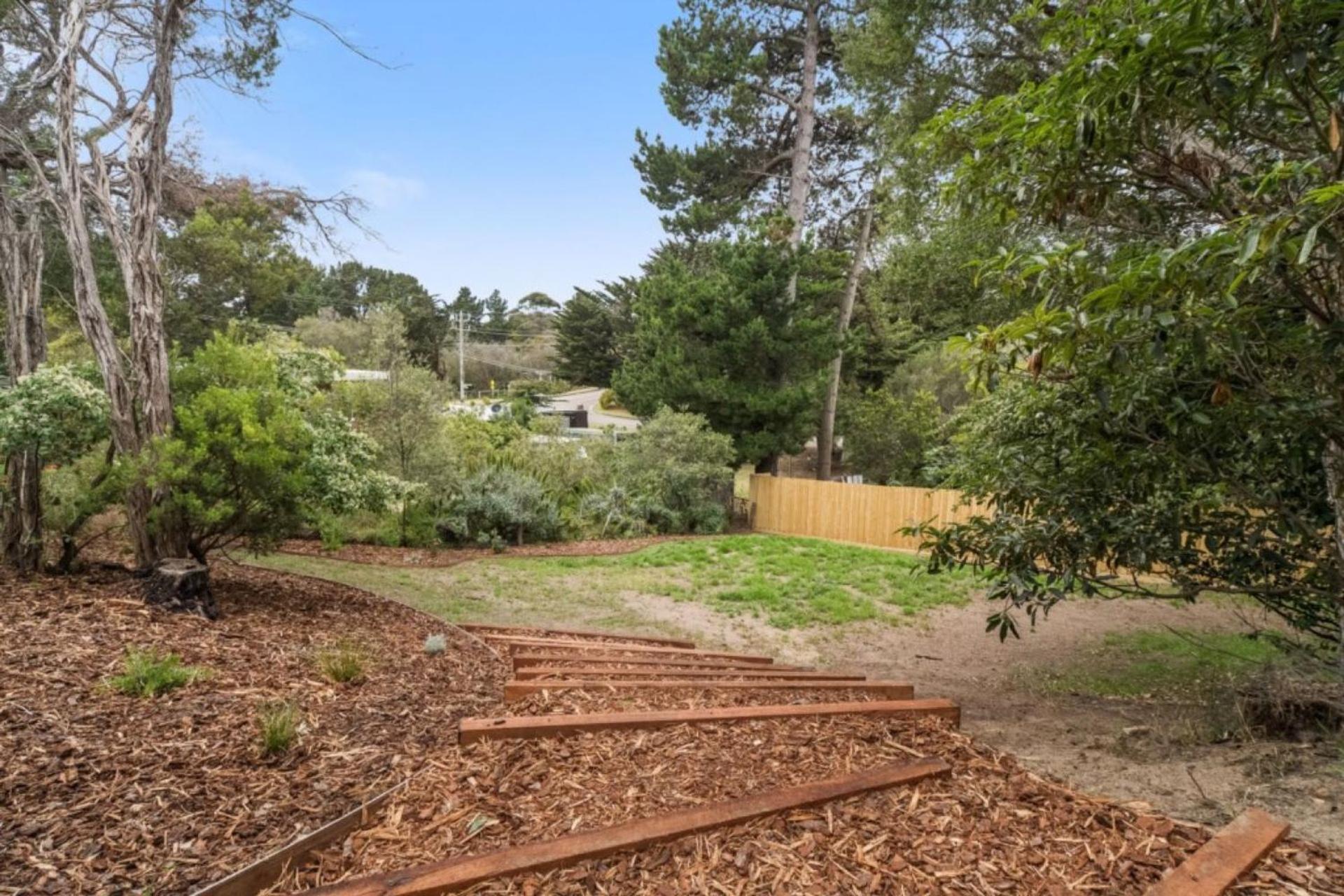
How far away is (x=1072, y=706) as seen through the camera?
4.43m

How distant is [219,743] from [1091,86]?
373 cm

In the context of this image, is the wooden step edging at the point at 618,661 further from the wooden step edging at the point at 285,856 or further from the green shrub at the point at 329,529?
the green shrub at the point at 329,529

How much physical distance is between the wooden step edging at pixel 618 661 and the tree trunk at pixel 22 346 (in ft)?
10.0

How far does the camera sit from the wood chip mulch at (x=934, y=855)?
149 cm

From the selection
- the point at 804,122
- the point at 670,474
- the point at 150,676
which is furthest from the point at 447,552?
the point at 804,122

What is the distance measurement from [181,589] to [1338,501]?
537 cm

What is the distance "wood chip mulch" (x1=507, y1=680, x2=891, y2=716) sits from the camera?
2496 mm

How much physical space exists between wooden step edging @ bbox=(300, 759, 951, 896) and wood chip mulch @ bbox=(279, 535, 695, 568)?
21.8 feet

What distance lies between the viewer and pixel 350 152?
8.26m

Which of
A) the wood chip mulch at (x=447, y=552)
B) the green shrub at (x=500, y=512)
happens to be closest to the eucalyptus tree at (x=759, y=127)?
the wood chip mulch at (x=447, y=552)

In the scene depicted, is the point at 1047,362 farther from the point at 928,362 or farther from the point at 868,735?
the point at 928,362

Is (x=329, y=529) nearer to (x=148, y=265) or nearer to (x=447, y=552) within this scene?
(x=148, y=265)

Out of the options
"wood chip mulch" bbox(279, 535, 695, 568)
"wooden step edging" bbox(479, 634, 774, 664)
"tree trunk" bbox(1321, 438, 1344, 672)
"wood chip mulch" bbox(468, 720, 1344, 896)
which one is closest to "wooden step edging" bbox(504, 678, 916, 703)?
"wooden step edging" bbox(479, 634, 774, 664)

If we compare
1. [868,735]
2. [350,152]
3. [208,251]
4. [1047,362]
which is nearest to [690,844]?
[868,735]
